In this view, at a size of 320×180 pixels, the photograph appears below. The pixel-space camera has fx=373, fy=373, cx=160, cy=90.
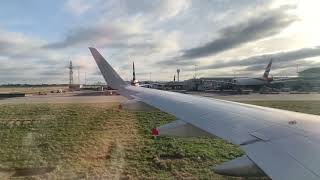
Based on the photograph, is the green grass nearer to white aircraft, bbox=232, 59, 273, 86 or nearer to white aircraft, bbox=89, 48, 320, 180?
white aircraft, bbox=89, 48, 320, 180

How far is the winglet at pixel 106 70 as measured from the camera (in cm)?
956

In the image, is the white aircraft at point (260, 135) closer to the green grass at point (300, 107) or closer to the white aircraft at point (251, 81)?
the green grass at point (300, 107)

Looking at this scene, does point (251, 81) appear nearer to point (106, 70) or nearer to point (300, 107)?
point (300, 107)

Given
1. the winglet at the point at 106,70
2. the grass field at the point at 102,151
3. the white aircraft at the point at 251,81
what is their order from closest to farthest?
the grass field at the point at 102,151
the winglet at the point at 106,70
the white aircraft at the point at 251,81

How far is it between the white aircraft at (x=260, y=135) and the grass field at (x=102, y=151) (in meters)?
3.19

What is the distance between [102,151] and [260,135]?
7745mm

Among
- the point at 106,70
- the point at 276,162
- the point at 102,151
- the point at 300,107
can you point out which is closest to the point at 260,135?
the point at 276,162

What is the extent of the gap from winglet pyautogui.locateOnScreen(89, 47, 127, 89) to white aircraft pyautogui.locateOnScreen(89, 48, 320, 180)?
4.08m

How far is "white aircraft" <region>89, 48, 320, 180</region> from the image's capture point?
2.63m

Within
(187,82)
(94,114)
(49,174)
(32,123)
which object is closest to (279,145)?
(49,174)

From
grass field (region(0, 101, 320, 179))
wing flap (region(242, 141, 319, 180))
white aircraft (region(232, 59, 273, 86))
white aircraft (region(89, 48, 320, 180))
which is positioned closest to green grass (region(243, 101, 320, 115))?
grass field (region(0, 101, 320, 179))

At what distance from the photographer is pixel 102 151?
34.9 ft

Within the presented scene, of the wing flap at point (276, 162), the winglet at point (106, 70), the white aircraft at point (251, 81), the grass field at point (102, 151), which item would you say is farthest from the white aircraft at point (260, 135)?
the white aircraft at point (251, 81)

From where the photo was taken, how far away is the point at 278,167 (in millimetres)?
2641
